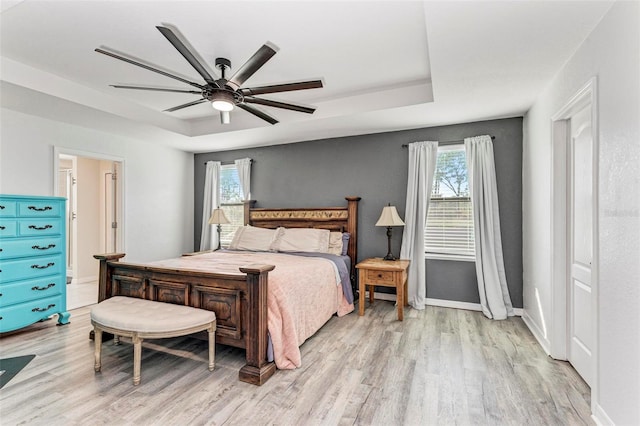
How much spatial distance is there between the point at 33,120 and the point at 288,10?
363 centimetres

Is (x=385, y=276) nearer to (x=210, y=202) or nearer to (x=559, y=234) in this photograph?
(x=559, y=234)

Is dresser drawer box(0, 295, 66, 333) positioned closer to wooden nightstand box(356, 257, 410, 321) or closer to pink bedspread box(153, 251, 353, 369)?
pink bedspread box(153, 251, 353, 369)

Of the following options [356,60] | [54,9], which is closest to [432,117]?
[356,60]

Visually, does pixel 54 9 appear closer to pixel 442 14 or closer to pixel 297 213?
pixel 442 14

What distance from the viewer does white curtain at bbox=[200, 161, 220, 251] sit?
5.91 metres

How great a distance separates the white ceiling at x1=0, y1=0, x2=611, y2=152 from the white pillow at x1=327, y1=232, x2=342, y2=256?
154cm

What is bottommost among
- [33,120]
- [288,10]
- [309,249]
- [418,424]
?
[418,424]

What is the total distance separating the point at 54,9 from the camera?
7.39ft

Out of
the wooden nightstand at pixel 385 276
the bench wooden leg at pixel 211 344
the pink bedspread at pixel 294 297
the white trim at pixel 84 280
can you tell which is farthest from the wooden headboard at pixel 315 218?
the white trim at pixel 84 280

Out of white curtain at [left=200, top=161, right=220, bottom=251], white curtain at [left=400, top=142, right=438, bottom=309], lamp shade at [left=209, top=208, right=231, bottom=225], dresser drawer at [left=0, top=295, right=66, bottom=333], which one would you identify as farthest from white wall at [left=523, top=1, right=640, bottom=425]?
white curtain at [left=200, top=161, right=220, bottom=251]

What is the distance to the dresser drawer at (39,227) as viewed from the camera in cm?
332

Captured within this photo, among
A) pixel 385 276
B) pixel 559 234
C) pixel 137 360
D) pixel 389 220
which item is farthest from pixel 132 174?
pixel 559 234

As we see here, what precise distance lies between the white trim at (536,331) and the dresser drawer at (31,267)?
202 inches

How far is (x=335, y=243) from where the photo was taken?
4617 millimetres
